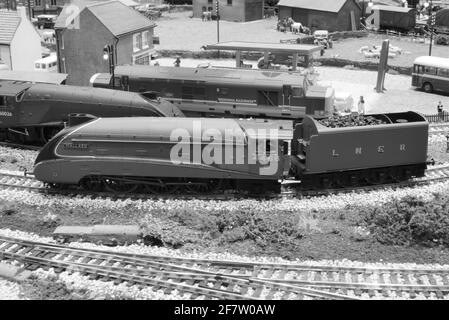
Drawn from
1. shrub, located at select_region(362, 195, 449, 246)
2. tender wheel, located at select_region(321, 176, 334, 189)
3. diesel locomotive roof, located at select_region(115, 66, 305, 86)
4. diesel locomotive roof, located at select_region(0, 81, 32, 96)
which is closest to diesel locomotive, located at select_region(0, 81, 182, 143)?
diesel locomotive roof, located at select_region(0, 81, 32, 96)

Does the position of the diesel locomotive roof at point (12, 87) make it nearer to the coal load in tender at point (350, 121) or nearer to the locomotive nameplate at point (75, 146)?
the locomotive nameplate at point (75, 146)

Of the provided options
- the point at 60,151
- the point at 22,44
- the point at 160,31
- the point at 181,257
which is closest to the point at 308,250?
the point at 181,257

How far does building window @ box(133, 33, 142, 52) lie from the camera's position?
40469mm

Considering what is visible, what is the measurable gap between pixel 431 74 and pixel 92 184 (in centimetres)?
2776

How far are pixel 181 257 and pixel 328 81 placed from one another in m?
30.1

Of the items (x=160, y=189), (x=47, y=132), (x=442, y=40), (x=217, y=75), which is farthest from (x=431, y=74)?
(x=160, y=189)

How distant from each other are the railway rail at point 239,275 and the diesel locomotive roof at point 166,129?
5.54m

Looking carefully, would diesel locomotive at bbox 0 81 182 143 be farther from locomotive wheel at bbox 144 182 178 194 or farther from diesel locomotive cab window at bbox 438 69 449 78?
diesel locomotive cab window at bbox 438 69 449 78

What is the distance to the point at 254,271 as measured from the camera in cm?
1661
